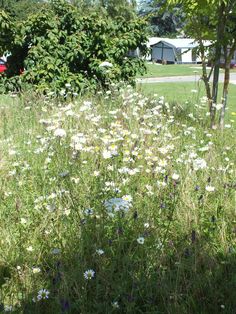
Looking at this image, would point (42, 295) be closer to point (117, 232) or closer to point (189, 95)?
point (117, 232)

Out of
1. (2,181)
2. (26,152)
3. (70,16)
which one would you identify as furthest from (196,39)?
(2,181)

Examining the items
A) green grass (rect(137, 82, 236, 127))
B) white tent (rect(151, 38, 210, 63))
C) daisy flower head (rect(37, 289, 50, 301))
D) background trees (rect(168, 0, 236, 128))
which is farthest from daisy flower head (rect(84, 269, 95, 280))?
white tent (rect(151, 38, 210, 63))

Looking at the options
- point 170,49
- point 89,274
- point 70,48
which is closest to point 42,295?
point 89,274

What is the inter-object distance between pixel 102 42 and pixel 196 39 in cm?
234

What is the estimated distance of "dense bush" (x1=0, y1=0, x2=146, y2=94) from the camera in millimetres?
8617

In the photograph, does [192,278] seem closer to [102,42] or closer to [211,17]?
[211,17]

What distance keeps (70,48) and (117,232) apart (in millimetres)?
6836

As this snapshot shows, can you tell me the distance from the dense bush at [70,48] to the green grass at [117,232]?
433 cm

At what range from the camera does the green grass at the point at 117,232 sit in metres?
A: 2.46

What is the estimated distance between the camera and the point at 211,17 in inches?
286

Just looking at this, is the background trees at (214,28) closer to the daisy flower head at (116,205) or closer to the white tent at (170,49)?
the daisy flower head at (116,205)

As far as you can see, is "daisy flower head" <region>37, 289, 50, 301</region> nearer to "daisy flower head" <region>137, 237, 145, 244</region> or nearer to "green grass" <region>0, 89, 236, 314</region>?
"green grass" <region>0, 89, 236, 314</region>

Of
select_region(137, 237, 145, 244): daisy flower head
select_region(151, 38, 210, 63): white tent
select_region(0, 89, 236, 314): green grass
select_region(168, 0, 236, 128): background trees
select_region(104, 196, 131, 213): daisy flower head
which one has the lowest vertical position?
select_region(151, 38, 210, 63): white tent

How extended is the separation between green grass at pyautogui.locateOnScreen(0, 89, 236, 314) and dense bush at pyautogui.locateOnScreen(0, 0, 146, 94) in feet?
14.2
